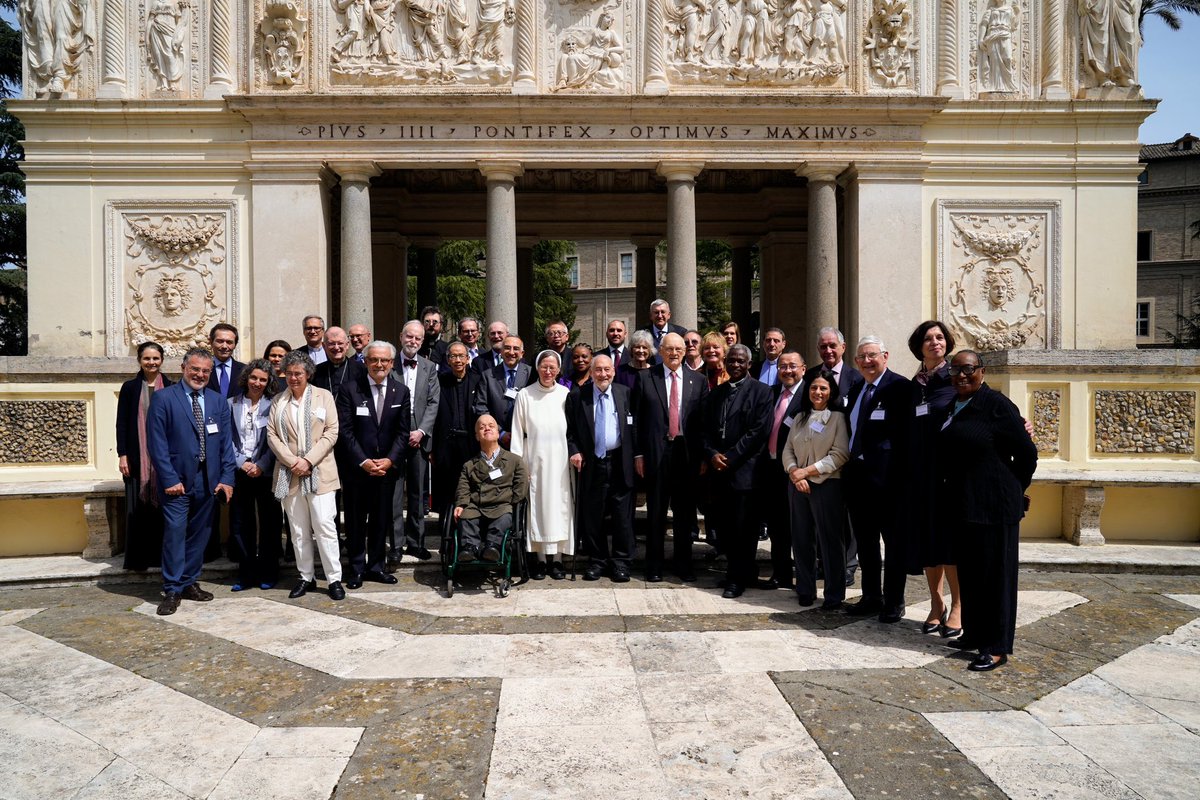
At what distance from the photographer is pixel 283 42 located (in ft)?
36.0

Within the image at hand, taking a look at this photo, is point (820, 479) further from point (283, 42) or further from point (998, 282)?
point (283, 42)

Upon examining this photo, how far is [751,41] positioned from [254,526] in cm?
912

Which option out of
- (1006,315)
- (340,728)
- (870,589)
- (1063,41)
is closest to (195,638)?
(340,728)

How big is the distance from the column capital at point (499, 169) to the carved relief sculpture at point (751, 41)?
2557mm

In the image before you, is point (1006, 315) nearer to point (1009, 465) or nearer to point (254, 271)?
point (1009, 465)

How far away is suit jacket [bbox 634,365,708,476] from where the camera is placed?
691 cm

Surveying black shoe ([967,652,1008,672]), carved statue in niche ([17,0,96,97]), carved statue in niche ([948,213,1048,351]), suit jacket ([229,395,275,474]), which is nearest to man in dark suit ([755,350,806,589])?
black shoe ([967,652,1008,672])

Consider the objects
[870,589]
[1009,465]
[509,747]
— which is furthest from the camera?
[870,589]

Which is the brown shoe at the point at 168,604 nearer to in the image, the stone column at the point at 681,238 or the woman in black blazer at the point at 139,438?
the woman in black blazer at the point at 139,438

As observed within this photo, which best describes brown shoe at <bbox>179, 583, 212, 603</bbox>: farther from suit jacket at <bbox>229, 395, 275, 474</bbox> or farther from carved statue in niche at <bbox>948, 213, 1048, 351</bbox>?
carved statue in niche at <bbox>948, 213, 1048, 351</bbox>

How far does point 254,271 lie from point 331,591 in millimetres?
6435

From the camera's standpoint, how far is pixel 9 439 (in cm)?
804

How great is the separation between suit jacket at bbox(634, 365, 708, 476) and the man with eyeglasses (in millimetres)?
3234

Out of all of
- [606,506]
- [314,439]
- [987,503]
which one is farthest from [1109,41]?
[314,439]
